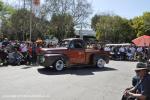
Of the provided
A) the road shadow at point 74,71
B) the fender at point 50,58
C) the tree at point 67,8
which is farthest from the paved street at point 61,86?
the tree at point 67,8

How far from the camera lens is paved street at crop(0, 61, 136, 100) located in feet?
40.7

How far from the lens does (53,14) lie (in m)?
60.4

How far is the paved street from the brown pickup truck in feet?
3.00

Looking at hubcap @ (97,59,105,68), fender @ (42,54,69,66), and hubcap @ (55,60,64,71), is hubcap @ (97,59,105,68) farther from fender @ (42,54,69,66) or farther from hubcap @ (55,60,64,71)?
fender @ (42,54,69,66)

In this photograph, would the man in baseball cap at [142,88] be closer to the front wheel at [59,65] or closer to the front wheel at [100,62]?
the front wheel at [59,65]

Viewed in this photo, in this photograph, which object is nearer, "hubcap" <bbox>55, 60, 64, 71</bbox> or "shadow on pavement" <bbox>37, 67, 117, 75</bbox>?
"shadow on pavement" <bbox>37, 67, 117, 75</bbox>

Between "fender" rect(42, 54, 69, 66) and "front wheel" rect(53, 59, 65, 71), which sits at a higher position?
"fender" rect(42, 54, 69, 66)

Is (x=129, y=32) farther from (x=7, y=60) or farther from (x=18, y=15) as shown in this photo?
(x=7, y=60)

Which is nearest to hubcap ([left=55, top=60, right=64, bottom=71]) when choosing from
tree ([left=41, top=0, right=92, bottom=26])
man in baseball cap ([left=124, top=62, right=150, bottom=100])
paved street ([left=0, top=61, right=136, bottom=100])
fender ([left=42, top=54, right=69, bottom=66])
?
fender ([left=42, top=54, right=69, bottom=66])

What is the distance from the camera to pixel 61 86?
1473 cm

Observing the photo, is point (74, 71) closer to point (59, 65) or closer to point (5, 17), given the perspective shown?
point (59, 65)

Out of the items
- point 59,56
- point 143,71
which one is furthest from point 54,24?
point 143,71

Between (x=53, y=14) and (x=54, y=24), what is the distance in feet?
10.3

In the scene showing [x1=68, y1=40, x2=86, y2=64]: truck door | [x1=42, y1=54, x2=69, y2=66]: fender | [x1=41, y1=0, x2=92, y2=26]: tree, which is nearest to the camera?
[x1=42, y1=54, x2=69, y2=66]: fender
